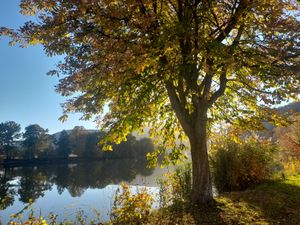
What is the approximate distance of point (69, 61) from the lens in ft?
29.1

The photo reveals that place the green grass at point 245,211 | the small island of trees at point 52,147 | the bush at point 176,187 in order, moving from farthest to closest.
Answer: the small island of trees at point 52,147, the bush at point 176,187, the green grass at point 245,211

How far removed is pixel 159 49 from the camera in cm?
852

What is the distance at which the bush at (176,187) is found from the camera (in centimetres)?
1206

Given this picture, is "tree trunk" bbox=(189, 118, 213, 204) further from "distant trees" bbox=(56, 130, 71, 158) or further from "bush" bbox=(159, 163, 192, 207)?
"distant trees" bbox=(56, 130, 71, 158)

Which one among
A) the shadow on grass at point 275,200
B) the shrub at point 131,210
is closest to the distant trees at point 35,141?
the shadow on grass at point 275,200

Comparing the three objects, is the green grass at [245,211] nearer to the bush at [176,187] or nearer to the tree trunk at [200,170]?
the tree trunk at [200,170]

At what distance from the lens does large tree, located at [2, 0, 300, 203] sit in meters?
8.28

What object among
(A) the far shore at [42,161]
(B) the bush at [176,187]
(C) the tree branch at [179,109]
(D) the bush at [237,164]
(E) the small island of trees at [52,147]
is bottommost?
(B) the bush at [176,187]

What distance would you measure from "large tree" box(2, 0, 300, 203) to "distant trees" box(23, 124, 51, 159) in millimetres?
78450

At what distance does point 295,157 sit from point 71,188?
20.8m

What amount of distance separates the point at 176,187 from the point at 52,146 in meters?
81.3

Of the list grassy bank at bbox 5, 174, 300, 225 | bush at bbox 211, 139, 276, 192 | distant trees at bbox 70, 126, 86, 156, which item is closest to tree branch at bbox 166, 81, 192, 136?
grassy bank at bbox 5, 174, 300, 225

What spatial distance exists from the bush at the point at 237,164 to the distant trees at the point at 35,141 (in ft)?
253

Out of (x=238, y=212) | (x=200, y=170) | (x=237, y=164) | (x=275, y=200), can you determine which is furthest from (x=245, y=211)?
(x=237, y=164)
